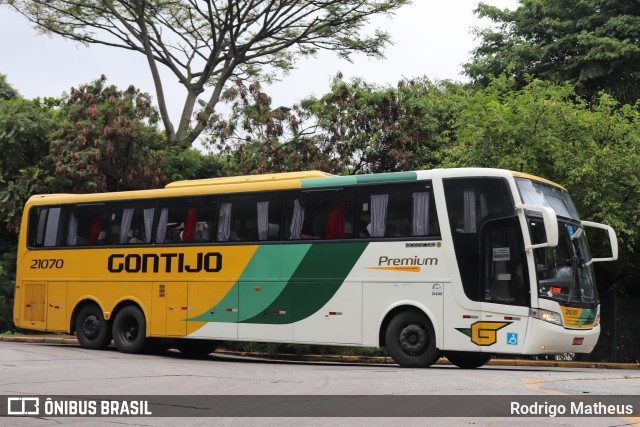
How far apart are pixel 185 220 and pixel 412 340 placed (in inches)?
235

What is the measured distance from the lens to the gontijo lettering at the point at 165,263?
19.4 m

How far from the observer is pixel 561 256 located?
16.2 m

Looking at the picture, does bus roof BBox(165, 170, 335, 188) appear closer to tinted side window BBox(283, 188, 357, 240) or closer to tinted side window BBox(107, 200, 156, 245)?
tinted side window BBox(283, 188, 357, 240)

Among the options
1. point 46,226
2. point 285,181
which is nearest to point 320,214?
point 285,181

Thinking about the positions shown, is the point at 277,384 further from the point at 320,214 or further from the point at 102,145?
the point at 102,145

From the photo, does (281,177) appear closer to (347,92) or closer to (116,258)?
(116,258)

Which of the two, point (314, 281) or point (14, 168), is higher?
point (14, 168)

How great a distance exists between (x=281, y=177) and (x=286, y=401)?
8.58 meters

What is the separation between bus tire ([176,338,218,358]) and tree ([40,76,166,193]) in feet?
29.2

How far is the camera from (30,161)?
31.1m

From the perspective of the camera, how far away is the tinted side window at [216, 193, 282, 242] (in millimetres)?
18625

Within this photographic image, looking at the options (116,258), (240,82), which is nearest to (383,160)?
(240,82)

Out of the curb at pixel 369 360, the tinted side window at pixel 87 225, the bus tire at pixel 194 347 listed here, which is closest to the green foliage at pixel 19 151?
the curb at pixel 369 360

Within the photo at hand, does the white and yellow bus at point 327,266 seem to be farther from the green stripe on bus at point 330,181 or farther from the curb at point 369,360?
the curb at point 369,360
